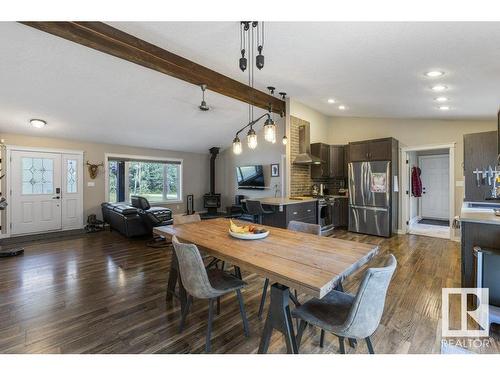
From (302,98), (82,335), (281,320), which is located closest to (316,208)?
(302,98)

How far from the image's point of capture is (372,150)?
214 inches

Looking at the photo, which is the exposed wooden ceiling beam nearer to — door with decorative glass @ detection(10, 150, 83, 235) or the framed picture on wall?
the framed picture on wall

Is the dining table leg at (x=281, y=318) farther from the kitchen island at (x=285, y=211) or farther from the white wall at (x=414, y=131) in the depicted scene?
the white wall at (x=414, y=131)

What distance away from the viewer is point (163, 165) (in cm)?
805

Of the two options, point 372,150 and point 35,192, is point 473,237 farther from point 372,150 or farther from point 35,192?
point 35,192

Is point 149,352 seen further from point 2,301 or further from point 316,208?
point 316,208

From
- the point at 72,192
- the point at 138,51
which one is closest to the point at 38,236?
the point at 72,192

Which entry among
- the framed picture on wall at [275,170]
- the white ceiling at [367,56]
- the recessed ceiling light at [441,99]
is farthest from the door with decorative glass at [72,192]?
the recessed ceiling light at [441,99]

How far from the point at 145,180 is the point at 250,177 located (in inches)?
131

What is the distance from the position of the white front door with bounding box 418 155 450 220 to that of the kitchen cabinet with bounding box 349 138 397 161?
9.26ft

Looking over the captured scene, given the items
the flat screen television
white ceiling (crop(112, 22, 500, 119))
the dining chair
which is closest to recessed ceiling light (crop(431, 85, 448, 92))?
white ceiling (crop(112, 22, 500, 119))

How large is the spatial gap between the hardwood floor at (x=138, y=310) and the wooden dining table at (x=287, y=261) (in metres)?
0.46

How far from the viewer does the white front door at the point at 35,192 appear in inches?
216
